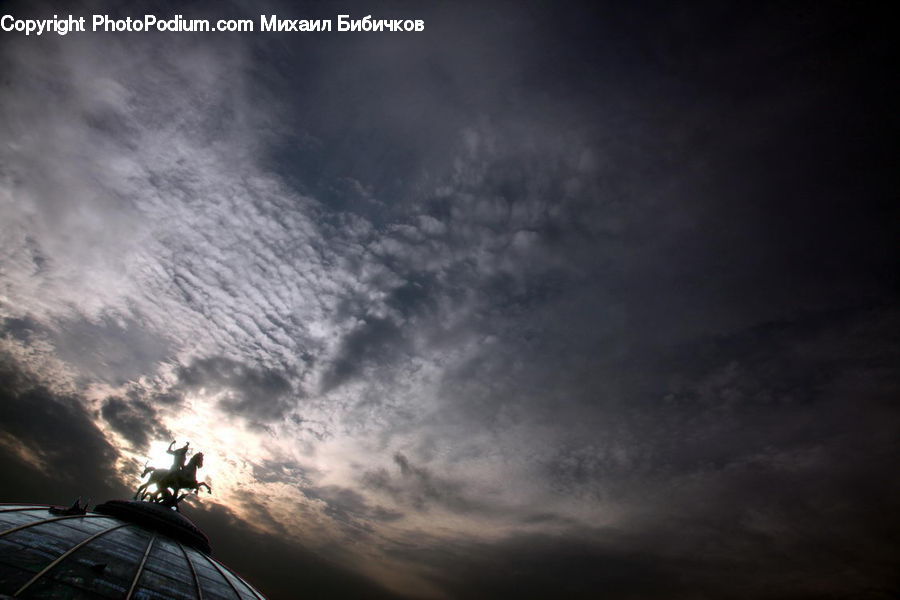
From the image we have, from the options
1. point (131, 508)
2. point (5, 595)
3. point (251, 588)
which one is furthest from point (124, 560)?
point (251, 588)

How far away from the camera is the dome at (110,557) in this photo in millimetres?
12148

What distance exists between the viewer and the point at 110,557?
14.8 metres

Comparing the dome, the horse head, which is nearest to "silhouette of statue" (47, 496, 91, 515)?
the dome

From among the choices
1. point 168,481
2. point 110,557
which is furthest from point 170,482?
point 110,557

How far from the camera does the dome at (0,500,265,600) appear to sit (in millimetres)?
12148

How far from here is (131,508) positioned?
21.0 meters

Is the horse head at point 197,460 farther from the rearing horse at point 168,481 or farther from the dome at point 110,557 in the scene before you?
the dome at point 110,557

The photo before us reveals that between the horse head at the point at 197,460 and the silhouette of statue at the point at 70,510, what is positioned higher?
the horse head at the point at 197,460

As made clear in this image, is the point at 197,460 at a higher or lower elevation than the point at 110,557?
higher

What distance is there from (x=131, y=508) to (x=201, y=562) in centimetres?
534

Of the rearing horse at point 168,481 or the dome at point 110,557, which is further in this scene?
the rearing horse at point 168,481

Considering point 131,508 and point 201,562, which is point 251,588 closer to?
point 201,562

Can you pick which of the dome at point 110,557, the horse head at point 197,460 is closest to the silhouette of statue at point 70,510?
the dome at point 110,557

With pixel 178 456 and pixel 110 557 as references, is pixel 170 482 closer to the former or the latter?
pixel 178 456
